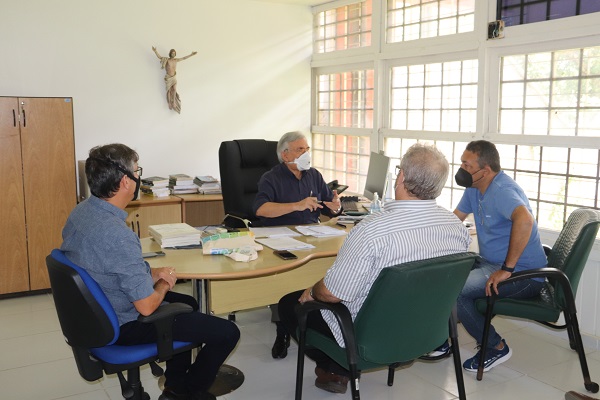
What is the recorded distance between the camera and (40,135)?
4.53 meters

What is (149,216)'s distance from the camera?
196 inches

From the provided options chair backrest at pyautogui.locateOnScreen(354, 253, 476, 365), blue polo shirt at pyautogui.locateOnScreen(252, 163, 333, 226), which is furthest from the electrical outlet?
chair backrest at pyautogui.locateOnScreen(354, 253, 476, 365)

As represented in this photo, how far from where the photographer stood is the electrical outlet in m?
4.05

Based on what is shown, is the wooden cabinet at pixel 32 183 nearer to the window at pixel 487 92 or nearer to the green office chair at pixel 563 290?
the window at pixel 487 92

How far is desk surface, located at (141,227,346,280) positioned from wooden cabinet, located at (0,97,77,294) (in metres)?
1.88

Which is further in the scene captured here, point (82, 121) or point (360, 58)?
point (360, 58)

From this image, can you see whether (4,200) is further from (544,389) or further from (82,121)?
(544,389)

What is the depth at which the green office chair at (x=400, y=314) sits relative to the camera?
2.17 m

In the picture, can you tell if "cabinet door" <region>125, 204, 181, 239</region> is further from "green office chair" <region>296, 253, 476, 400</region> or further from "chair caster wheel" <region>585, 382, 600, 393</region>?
"chair caster wheel" <region>585, 382, 600, 393</region>

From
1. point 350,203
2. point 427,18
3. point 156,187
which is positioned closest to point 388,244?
point 350,203

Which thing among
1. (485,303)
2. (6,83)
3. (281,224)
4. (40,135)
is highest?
(6,83)

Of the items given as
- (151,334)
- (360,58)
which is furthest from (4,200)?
(360,58)

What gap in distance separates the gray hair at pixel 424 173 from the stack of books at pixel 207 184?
3.04m

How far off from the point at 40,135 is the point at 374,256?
3316mm
